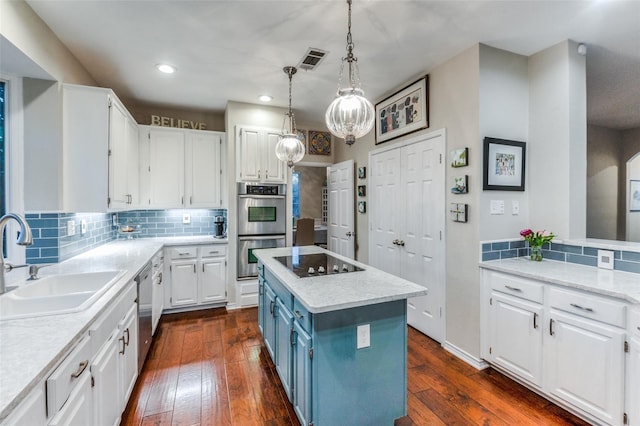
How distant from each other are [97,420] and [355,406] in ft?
4.23

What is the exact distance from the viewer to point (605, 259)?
218 centimetres

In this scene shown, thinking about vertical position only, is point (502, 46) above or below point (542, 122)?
above

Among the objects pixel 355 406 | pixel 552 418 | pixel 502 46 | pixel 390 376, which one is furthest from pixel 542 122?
pixel 355 406

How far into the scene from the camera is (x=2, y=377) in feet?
2.89

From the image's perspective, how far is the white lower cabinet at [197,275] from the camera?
3650 mm

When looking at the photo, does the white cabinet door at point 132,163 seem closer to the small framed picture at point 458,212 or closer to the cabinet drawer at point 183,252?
the cabinet drawer at point 183,252

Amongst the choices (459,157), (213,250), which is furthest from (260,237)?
(459,157)

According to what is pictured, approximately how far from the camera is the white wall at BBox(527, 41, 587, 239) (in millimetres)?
2418

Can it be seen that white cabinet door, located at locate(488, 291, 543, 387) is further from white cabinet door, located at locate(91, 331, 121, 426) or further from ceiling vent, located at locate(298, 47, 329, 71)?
white cabinet door, located at locate(91, 331, 121, 426)

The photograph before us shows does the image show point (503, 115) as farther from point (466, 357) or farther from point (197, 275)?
point (197, 275)

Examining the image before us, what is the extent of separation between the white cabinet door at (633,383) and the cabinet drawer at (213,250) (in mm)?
3756

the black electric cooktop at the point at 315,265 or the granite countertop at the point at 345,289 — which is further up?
the black electric cooktop at the point at 315,265

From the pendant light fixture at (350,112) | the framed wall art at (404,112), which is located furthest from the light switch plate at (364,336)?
the framed wall art at (404,112)

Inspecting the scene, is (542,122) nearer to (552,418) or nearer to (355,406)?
(552,418)
